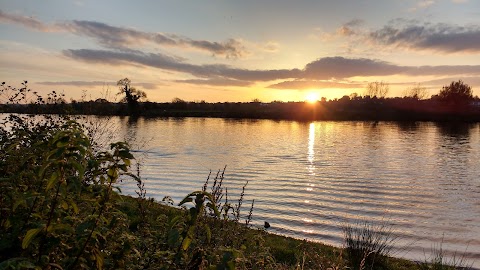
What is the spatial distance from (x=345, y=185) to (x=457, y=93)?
11277 cm

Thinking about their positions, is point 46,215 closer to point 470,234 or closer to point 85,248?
point 85,248

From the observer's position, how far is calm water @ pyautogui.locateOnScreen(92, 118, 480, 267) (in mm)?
15344

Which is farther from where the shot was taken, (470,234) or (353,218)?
(353,218)

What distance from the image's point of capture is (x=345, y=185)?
2405 centimetres

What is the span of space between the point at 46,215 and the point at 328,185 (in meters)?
22.4

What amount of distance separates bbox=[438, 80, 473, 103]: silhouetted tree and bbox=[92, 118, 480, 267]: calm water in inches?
3333

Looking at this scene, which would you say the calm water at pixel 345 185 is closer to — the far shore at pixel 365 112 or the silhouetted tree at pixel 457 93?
the far shore at pixel 365 112

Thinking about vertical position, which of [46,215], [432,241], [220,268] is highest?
[46,215]

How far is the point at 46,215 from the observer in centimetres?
302

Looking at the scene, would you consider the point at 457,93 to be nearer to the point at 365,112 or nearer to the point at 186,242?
the point at 365,112

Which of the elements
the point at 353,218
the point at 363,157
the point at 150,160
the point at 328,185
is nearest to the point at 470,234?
the point at 353,218

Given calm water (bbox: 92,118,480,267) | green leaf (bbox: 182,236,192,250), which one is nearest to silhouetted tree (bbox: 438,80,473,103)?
calm water (bbox: 92,118,480,267)

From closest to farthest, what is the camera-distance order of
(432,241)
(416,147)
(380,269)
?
(380,269), (432,241), (416,147)

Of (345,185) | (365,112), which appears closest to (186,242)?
(345,185)
